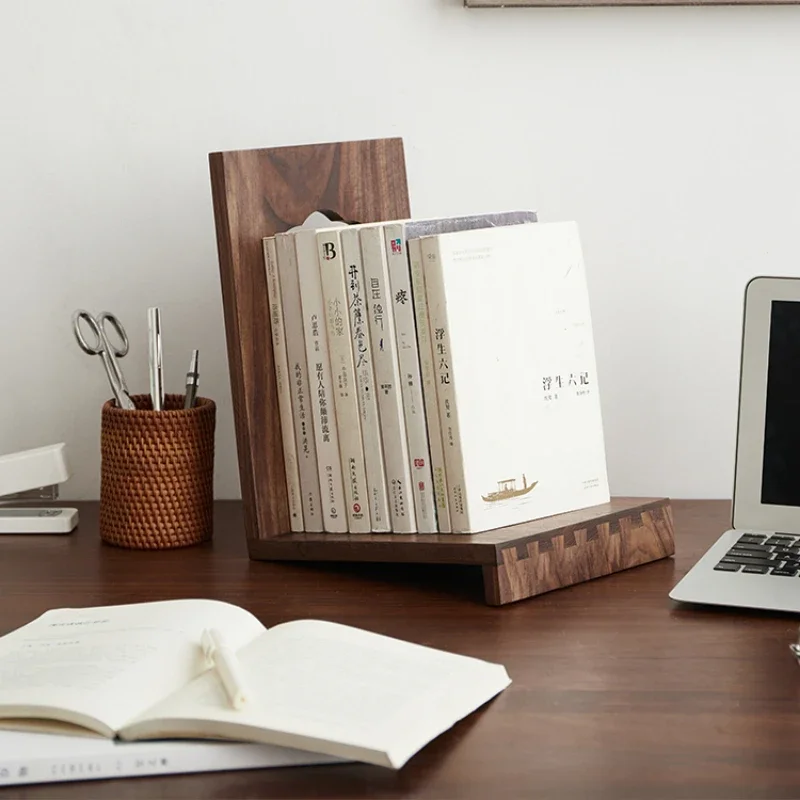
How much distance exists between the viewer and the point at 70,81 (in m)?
1.23

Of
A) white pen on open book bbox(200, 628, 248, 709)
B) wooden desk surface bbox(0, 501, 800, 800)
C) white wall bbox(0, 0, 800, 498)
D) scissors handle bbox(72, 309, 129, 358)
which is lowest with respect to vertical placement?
wooden desk surface bbox(0, 501, 800, 800)

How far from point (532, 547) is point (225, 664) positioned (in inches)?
12.4

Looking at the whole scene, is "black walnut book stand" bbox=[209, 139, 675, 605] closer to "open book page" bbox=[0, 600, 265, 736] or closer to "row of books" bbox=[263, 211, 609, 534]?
"row of books" bbox=[263, 211, 609, 534]

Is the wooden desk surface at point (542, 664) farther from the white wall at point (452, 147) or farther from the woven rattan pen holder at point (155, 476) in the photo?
the white wall at point (452, 147)

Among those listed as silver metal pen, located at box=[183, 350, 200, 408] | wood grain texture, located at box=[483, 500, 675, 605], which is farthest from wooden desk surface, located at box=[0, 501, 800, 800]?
silver metal pen, located at box=[183, 350, 200, 408]

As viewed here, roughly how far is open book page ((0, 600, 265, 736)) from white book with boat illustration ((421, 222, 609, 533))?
0.79 ft

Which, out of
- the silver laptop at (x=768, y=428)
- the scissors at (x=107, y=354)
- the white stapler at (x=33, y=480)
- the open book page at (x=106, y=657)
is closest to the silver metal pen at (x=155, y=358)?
the scissors at (x=107, y=354)

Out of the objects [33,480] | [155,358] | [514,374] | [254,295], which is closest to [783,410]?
[514,374]

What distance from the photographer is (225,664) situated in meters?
0.69

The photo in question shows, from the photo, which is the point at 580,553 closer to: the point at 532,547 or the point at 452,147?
the point at 532,547

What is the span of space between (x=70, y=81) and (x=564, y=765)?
35.8 inches

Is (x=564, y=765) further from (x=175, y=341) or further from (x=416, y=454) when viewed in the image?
(x=175, y=341)

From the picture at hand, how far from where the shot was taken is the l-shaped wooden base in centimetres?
91

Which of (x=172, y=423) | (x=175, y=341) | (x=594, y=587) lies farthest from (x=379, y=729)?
(x=175, y=341)
